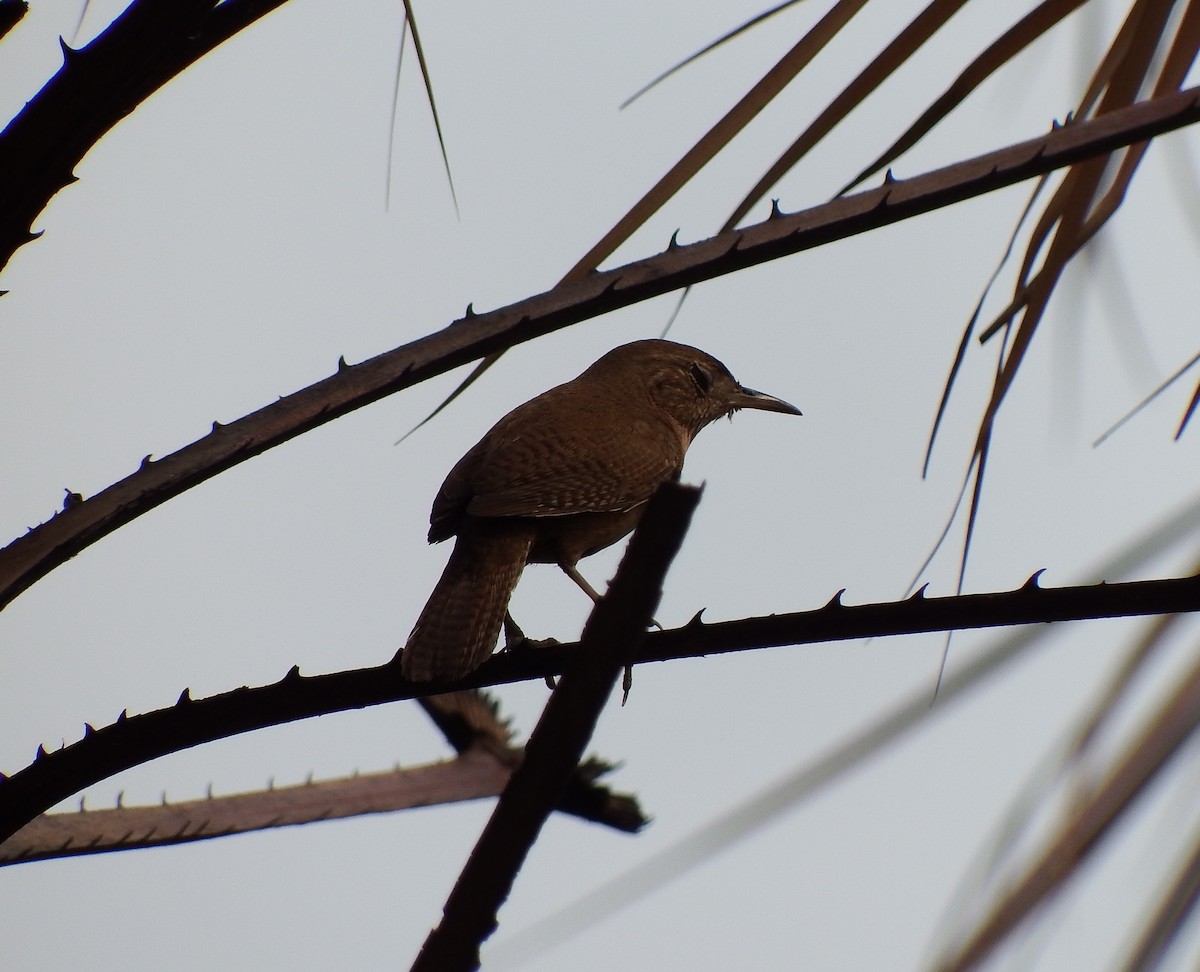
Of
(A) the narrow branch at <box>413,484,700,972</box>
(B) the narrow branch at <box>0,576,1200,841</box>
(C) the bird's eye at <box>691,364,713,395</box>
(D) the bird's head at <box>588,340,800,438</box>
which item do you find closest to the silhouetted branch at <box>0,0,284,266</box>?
(B) the narrow branch at <box>0,576,1200,841</box>

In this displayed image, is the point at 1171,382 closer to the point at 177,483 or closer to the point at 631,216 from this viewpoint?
the point at 631,216

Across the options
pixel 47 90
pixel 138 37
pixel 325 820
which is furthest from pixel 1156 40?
pixel 325 820

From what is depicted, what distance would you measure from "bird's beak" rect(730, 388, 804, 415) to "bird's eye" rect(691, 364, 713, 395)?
0.11 m

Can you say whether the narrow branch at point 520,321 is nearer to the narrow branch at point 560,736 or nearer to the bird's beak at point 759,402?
the narrow branch at point 560,736

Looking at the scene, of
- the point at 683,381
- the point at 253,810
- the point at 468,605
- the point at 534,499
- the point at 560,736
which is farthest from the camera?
the point at 683,381

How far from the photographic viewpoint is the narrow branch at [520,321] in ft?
4.95

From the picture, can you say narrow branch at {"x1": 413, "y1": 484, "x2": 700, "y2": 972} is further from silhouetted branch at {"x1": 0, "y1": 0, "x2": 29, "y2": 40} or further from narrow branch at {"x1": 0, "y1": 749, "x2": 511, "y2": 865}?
silhouetted branch at {"x1": 0, "y1": 0, "x2": 29, "y2": 40}

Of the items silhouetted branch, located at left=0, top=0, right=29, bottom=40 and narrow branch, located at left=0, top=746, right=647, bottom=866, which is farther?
narrow branch, located at left=0, top=746, right=647, bottom=866

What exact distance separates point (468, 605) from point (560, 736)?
1478 millimetres

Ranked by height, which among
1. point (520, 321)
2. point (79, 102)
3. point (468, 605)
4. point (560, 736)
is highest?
point (79, 102)

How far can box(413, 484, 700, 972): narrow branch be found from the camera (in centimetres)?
90

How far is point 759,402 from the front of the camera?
4.24 m

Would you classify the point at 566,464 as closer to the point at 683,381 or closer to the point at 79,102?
the point at 683,381

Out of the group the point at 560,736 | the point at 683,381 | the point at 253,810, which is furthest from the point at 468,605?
the point at 683,381
